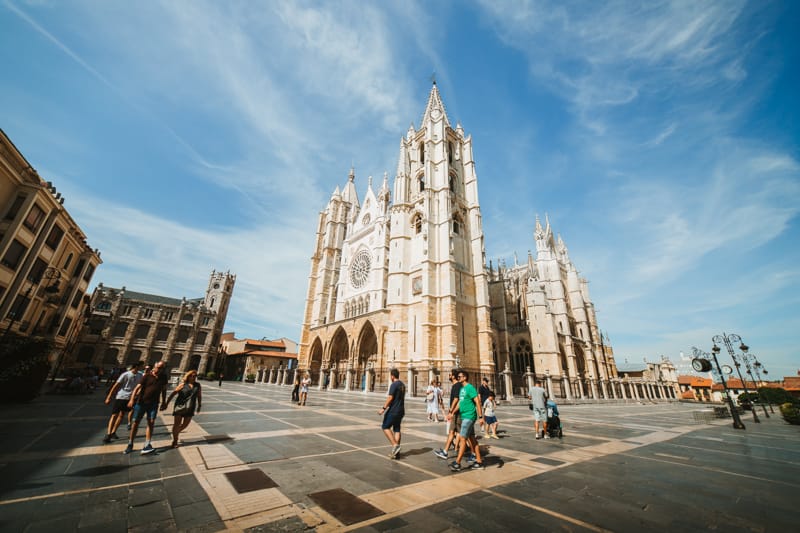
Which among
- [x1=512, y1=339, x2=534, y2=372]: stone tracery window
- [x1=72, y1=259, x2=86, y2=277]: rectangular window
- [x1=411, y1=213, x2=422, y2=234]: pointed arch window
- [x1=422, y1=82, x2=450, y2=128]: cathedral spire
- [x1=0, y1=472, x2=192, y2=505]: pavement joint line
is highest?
[x1=422, y1=82, x2=450, y2=128]: cathedral spire

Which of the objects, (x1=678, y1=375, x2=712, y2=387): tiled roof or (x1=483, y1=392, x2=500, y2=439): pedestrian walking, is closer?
(x1=483, y1=392, x2=500, y2=439): pedestrian walking

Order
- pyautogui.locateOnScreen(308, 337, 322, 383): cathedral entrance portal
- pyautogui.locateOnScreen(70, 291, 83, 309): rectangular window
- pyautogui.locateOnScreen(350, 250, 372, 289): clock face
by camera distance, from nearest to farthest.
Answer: pyautogui.locateOnScreen(70, 291, 83, 309): rectangular window < pyautogui.locateOnScreen(350, 250, 372, 289): clock face < pyautogui.locateOnScreen(308, 337, 322, 383): cathedral entrance portal

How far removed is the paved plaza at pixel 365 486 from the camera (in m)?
2.65

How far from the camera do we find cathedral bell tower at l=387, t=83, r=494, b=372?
23.9 metres

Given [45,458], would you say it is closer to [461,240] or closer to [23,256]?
[23,256]

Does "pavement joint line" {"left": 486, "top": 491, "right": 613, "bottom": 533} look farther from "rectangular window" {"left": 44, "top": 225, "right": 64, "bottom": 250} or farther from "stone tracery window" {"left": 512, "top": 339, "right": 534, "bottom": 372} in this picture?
"stone tracery window" {"left": 512, "top": 339, "right": 534, "bottom": 372}

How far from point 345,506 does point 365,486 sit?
2.21 ft

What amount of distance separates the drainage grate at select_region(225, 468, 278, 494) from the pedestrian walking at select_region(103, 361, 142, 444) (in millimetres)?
3207

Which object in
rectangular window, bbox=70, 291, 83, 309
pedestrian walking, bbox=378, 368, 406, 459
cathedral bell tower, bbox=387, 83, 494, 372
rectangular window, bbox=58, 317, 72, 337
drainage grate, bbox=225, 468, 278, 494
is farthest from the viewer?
cathedral bell tower, bbox=387, 83, 494, 372

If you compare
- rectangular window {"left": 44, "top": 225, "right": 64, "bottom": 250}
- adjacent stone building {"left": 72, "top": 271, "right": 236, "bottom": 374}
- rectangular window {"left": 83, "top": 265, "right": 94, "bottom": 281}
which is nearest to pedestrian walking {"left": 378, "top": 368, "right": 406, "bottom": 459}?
rectangular window {"left": 44, "top": 225, "right": 64, "bottom": 250}

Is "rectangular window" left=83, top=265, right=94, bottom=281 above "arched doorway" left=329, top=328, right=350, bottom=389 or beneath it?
above

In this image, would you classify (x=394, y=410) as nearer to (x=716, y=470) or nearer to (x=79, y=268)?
(x=716, y=470)

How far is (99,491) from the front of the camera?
3.15 m

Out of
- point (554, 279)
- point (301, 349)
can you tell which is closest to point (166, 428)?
point (301, 349)
